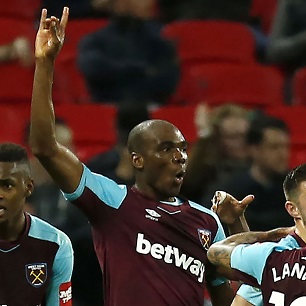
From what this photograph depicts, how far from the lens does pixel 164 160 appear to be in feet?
14.8

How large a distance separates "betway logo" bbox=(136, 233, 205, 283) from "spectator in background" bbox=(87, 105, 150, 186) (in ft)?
5.29

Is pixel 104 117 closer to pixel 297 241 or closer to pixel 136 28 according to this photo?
pixel 136 28

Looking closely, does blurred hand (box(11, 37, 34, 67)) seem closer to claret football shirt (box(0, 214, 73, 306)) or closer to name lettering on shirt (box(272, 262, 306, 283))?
claret football shirt (box(0, 214, 73, 306))

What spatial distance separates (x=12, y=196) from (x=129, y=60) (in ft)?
11.9

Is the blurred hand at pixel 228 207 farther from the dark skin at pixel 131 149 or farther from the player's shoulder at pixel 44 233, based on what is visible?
the player's shoulder at pixel 44 233

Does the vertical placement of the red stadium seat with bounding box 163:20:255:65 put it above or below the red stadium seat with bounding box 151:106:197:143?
above

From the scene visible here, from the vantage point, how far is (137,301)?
4352mm

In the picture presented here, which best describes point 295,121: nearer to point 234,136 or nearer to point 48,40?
point 234,136

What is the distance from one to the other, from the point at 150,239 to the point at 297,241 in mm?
627

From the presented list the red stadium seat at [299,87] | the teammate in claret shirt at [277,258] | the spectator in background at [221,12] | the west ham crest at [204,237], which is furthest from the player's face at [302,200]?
the spectator in background at [221,12]

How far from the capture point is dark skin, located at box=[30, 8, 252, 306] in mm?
4090

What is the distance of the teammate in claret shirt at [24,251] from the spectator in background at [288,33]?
4.17m

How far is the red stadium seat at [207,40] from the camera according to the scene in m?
8.34

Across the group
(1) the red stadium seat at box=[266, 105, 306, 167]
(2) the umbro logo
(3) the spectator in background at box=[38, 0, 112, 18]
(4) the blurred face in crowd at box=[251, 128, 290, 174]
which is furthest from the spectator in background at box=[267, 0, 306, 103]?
(2) the umbro logo
